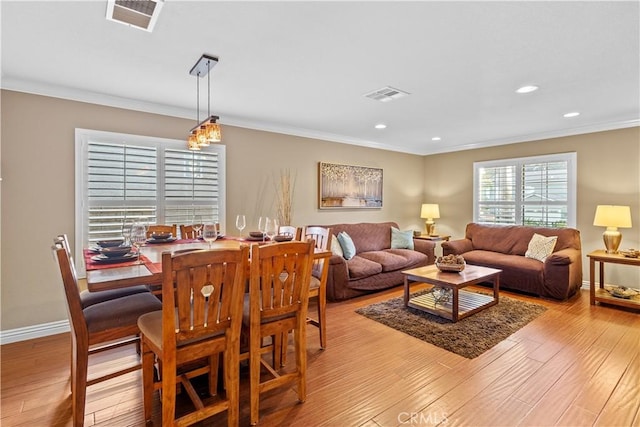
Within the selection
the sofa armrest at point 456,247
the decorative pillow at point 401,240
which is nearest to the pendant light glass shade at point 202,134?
the decorative pillow at point 401,240

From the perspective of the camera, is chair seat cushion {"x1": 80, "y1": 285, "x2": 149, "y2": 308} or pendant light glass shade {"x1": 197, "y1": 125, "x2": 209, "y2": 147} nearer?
chair seat cushion {"x1": 80, "y1": 285, "x2": 149, "y2": 308}

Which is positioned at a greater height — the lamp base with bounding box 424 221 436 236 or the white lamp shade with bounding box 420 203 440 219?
the white lamp shade with bounding box 420 203 440 219

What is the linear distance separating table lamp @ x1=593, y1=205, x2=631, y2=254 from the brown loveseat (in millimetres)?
2208

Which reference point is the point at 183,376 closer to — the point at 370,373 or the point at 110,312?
the point at 110,312

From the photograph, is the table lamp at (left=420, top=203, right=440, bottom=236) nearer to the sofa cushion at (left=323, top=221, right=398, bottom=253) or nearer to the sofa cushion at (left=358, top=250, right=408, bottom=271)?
the sofa cushion at (left=323, top=221, right=398, bottom=253)

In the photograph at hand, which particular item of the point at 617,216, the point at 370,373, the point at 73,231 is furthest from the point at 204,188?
the point at 617,216

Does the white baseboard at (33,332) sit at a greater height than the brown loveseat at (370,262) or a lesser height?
lesser

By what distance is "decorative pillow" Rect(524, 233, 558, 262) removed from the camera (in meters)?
4.45

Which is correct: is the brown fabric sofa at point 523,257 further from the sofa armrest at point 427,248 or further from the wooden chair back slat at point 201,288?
the wooden chair back slat at point 201,288

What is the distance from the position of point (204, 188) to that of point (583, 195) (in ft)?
17.7

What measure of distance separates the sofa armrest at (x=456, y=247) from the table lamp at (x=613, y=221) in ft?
5.66

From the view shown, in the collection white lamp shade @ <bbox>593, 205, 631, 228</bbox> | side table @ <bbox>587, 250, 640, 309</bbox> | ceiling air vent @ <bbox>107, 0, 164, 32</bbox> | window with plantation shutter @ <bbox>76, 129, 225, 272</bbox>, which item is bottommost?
side table @ <bbox>587, 250, 640, 309</bbox>

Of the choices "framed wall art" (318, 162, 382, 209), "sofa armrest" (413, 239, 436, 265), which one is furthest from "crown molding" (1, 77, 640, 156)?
"sofa armrest" (413, 239, 436, 265)

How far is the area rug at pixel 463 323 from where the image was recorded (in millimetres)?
2848
